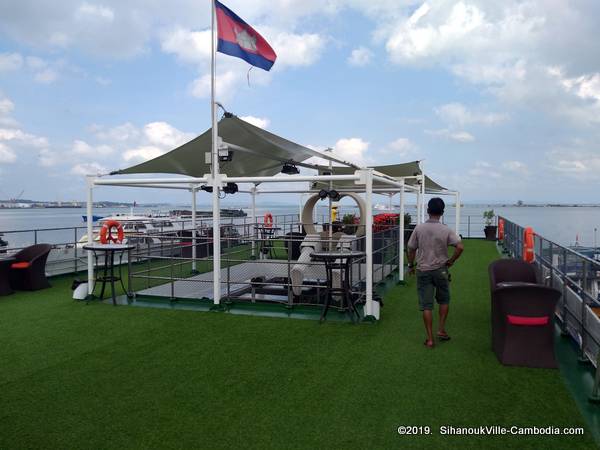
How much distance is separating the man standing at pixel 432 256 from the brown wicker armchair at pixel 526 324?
674 millimetres

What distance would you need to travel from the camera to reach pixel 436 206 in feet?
17.3

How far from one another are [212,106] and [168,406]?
15.5 feet

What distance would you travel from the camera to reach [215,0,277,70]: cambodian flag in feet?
23.2

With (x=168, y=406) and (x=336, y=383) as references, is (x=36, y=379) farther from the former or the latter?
(x=336, y=383)

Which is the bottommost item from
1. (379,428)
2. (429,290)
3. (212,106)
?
(379,428)

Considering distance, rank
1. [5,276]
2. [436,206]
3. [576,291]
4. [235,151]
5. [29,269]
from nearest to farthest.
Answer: [436,206] → [576,291] → [5,276] → [235,151] → [29,269]

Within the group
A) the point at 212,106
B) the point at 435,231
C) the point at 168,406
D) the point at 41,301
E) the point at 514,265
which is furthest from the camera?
the point at 41,301

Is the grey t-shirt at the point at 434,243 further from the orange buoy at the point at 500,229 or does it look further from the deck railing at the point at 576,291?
the orange buoy at the point at 500,229

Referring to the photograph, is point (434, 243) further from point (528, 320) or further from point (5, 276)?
point (5, 276)

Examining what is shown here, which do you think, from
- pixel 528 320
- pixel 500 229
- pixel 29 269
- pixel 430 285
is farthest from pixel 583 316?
pixel 500 229

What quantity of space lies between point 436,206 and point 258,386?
2.75 m

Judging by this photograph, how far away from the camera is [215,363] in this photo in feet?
15.8

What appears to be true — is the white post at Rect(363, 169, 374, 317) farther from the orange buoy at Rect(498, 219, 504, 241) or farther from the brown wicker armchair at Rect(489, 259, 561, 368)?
the orange buoy at Rect(498, 219, 504, 241)

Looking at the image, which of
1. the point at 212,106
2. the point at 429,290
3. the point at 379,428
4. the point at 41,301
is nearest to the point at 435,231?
the point at 429,290
